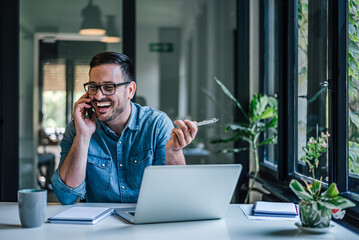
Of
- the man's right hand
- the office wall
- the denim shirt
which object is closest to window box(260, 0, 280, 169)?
the denim shirt

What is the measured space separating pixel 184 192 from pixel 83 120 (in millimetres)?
820

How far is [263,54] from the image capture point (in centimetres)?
380

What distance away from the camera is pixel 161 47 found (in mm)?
4098

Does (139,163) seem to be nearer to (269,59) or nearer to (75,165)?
(75,165)

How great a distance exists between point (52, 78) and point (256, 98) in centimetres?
184

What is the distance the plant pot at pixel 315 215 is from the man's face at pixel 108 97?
1113 millimetres

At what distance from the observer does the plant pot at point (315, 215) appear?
1377 mm

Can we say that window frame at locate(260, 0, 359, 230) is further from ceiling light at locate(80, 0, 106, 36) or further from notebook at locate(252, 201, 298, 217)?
ceiling light at locate(80, 0, 106, 36)

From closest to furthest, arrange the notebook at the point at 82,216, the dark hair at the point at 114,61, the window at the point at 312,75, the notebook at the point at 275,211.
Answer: the notebook at the point at 82,216 < the notebook at the point at 275,211 < the dark hair at the point at 114,61 < the window at the point at 312,75

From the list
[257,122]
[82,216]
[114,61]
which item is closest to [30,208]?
[82,216]

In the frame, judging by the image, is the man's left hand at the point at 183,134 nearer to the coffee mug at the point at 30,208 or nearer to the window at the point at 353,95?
the coffee mug at the point at 30,208

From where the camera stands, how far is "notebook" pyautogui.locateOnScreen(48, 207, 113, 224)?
4.90 ft

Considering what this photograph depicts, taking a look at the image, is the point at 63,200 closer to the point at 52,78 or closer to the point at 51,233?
the point at 51,233

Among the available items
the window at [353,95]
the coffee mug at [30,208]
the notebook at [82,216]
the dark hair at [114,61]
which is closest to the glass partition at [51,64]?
the dark hair at [114,61]
